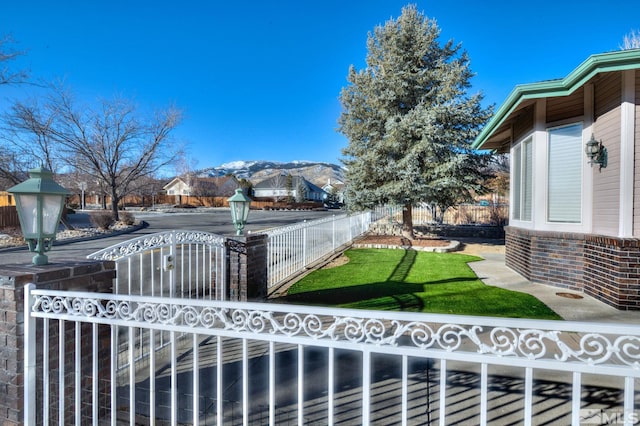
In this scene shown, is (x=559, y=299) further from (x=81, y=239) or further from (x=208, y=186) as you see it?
(x=208, y=186)

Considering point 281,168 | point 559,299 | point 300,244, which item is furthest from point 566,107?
point 281,168

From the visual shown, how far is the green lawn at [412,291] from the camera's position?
16.4 ft

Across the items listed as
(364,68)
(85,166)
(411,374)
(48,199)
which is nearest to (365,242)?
(364,68)

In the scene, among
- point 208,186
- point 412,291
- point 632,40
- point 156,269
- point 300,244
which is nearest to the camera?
point 156,269

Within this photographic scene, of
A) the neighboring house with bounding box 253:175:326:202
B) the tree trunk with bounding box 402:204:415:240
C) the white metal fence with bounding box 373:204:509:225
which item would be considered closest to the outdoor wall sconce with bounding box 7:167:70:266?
the tree trunk with bounding box 402:204:415:240

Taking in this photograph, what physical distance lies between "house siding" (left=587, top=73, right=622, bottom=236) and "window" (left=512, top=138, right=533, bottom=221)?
137 cm

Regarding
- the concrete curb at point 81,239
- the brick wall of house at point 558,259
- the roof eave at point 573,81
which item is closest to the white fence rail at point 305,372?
the brick wall of house at point 558,259

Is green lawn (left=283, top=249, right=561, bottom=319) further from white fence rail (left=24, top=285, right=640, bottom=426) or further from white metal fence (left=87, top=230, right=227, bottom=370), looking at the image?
white fence rail (left=24, top=285, right=640, bottom=426)

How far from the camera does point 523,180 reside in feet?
24.0

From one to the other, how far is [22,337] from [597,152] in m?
7.05

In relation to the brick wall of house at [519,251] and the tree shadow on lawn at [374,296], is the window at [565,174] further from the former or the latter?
the tree shadow on lawn at [374,296]

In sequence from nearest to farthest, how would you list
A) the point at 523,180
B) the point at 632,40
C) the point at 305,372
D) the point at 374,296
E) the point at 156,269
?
1. the point at 305,372
2. the point at 156,269
3. the point at 374,296
4. the point at 523,180
5. the point at 632,40

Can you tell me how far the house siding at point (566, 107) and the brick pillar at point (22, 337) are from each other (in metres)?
7.19

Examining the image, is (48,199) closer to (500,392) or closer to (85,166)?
(500,392)
